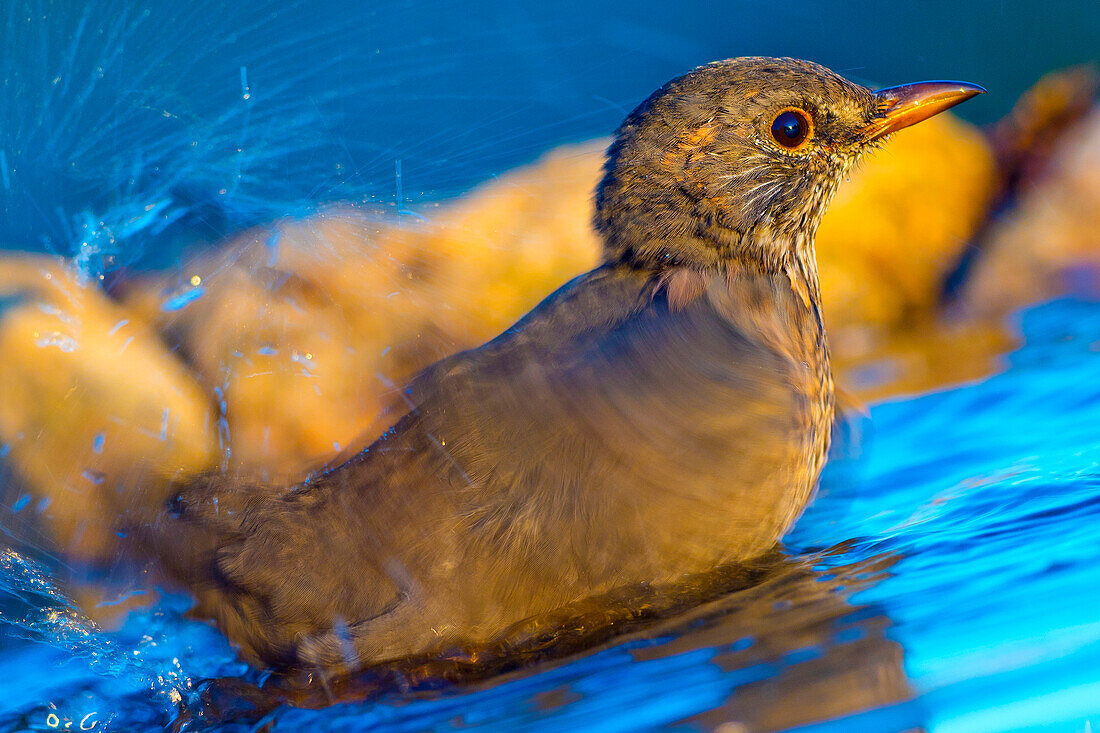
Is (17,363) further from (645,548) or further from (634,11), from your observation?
(634,11)

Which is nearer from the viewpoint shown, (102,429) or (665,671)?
(665,671)

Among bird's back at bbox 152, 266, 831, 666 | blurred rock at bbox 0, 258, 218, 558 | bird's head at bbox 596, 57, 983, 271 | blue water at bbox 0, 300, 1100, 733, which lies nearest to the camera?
blue water at bbox 0, 300, 1100, 733

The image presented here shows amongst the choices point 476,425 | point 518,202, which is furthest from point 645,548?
point 518,202

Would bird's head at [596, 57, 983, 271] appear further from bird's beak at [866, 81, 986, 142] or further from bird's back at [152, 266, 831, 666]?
bird's back at [152, 266, 831, 666]

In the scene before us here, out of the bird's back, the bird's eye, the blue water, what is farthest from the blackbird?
the bird's eye

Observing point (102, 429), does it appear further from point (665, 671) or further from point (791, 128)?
point (791, 128)

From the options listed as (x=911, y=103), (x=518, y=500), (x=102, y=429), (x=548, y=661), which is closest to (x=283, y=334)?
(x=102, y=429)

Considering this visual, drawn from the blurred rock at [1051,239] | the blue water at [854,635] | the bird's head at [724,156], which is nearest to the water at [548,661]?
the blue water at [854,635]
